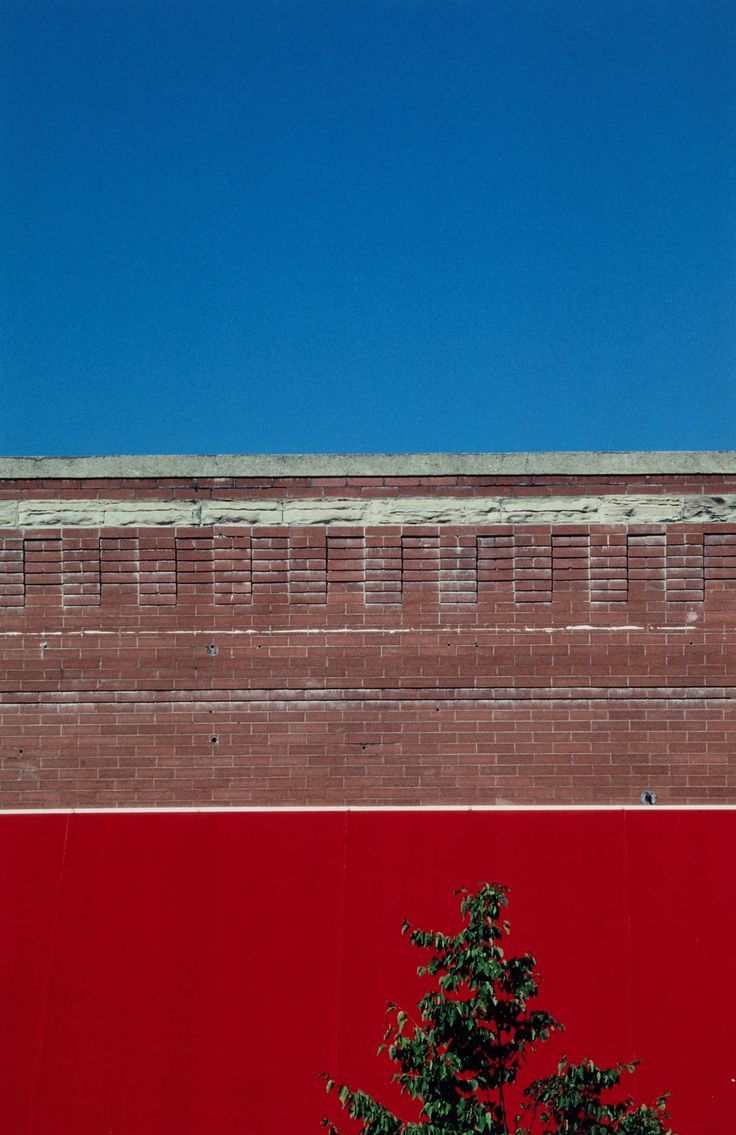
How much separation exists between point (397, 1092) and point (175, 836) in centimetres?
202

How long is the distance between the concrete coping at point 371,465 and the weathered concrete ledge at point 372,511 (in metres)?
0.18

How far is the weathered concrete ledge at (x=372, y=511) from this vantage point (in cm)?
782

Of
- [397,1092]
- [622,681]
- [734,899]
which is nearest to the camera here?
[397,1092]

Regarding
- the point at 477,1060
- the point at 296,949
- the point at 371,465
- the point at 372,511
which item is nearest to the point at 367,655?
the point at 372,511

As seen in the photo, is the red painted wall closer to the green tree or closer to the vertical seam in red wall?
the vertical seam in red wall

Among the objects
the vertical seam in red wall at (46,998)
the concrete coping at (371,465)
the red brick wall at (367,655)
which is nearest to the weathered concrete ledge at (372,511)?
the red brick wall at (367,655)

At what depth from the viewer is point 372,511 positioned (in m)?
7.86

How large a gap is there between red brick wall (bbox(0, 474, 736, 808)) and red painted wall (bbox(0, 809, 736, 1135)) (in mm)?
474

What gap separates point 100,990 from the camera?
6.88 metres

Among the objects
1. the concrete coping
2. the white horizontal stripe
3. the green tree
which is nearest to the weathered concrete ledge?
the concrete coping

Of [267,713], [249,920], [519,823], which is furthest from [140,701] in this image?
[519,823]

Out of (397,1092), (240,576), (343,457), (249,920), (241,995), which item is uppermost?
(343,457)

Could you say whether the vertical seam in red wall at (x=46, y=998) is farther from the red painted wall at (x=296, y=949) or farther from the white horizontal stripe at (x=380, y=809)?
the white horizontal stripe at (x=380, y=809)

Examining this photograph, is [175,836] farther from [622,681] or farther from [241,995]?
[622,681]
